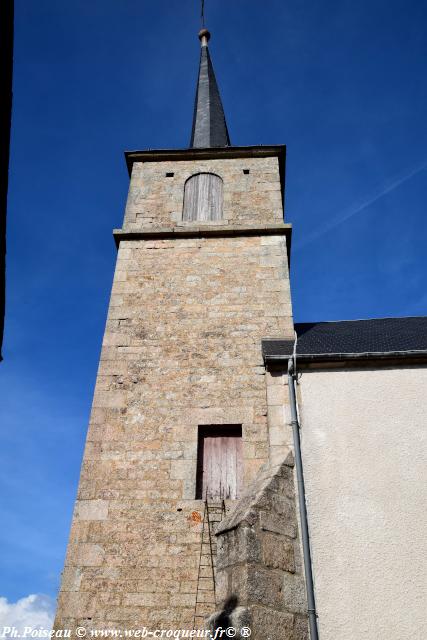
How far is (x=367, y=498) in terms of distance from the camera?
5.05m

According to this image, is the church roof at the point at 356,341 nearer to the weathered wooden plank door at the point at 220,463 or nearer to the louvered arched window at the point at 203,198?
the weathered wooden plank door at the point at 220,463

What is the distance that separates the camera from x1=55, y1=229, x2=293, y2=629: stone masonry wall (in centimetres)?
567

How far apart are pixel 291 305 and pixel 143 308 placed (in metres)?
2.45

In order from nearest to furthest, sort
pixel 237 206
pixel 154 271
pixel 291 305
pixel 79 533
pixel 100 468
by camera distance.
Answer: pixel 79 533 < pixel 100 468 < pixel 291 305 < pixel 154 271 < pixel 237 206

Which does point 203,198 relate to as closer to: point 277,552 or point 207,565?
point 207,565

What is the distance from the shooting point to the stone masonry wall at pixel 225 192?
9875 mm

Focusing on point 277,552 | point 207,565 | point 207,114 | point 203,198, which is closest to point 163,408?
point 207,565

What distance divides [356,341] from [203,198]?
4.85 m

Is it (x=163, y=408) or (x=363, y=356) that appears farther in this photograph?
(x=163, y=408)

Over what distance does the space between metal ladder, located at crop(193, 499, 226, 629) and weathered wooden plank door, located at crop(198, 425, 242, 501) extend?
26 cm

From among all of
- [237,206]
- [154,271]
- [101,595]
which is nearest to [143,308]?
[154,271]

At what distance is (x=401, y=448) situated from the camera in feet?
17.6

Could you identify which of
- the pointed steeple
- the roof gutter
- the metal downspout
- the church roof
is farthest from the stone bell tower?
the pointed steeple

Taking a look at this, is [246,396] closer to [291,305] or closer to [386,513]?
[291,305]
